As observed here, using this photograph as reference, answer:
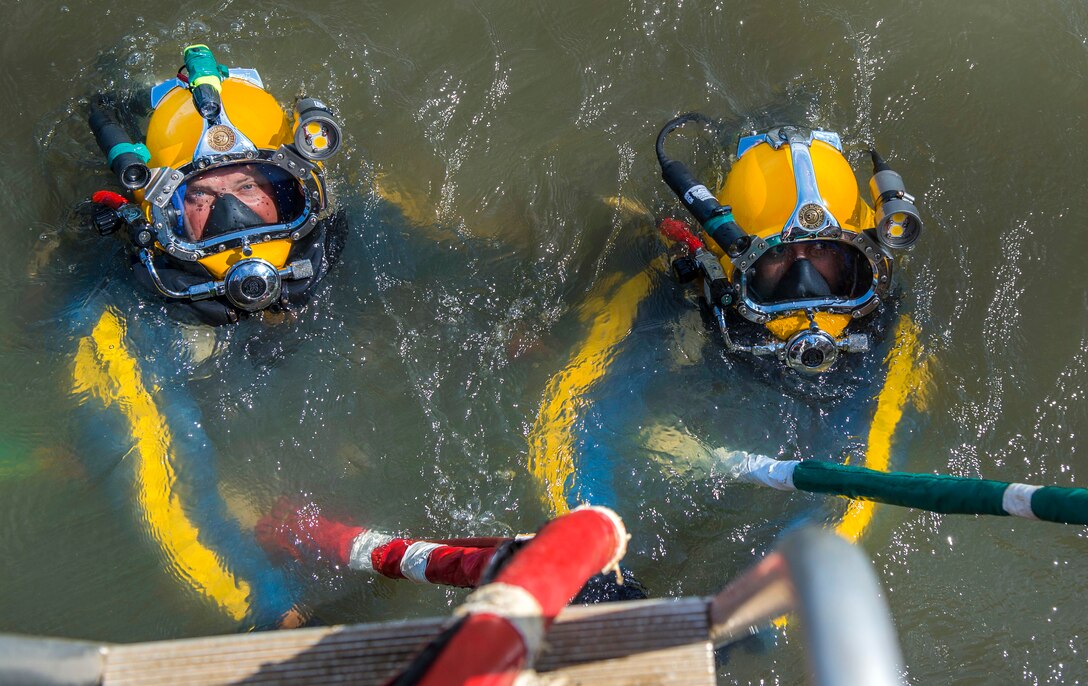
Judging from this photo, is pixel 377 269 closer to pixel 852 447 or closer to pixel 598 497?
pixel 598 497

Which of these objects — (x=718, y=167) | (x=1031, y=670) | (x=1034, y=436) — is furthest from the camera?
Result: (x=718, y=167)

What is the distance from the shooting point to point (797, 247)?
436cm

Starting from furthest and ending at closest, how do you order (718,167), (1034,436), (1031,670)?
(718,167)
(1034,436)
(1031,670)

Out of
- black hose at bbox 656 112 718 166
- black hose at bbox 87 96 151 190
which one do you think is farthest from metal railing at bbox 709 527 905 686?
black hose at bbox 87 96 151 190

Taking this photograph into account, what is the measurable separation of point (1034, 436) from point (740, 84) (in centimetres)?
235

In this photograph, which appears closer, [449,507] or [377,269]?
[449,507]

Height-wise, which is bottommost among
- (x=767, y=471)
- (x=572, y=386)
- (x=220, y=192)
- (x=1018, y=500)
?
(x=1018, y=500)

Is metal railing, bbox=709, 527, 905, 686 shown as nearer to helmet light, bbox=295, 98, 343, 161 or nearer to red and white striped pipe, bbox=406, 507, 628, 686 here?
red and white striped pipe, bbox=406, 507, 628, 686

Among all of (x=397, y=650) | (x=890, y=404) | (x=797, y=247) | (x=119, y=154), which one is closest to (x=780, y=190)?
(x=797, y=247)

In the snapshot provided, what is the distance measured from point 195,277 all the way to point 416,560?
69.7 inches

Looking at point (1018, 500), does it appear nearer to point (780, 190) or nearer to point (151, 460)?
point (780, 190)

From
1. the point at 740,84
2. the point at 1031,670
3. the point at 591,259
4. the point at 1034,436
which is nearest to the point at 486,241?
the point at 591,259

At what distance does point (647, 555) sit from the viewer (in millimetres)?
4336

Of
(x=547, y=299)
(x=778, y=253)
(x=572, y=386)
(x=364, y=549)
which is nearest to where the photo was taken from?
(x=364, y=549)
